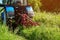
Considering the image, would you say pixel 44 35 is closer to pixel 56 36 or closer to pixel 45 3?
pixel 56 36

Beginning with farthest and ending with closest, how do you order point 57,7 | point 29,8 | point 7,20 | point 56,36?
point 57,7 < point 29,8 < point 7,20 < point 56,36

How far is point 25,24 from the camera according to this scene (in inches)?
416

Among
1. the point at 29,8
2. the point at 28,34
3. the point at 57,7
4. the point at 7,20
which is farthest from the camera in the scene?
the point at 57,7

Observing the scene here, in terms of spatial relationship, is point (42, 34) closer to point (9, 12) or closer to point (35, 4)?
point (9, 12)

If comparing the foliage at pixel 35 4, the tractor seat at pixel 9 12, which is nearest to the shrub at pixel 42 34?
the tractor seat at pixel 9 12

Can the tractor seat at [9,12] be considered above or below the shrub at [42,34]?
above

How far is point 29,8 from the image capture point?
13.4m

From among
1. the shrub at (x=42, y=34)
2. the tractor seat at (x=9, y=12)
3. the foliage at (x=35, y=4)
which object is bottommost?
the foliage at (x=35, y=4)

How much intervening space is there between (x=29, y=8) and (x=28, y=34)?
413 centimetres

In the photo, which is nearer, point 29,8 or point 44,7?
point 29,8

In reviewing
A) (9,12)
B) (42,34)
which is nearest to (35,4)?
(9,12)

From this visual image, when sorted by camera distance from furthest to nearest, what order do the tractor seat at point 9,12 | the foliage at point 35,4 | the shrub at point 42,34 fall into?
the foliage at point 35,4 < the tractor seat at point 9,12 < the shrub at point 42,34

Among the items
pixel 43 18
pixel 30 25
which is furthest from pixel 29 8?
pixel 30 25

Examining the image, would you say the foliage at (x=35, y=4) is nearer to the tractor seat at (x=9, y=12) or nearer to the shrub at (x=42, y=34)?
the tractor seat at (x=9, y=12)
